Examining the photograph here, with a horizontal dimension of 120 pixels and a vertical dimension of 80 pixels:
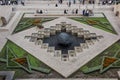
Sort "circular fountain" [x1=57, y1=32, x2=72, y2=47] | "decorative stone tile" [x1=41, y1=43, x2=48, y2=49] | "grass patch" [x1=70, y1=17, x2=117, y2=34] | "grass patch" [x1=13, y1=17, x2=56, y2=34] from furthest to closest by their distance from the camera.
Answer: "grass patch" [x1=13, y1=17, x2=56, y2=34], "grass patch" [x1=70, y1=17, x2=117, y2=34], "decorative stone tile" [x1=41, y1=43, x2=48, y2=49], "circular fountain" [x1=57, y1=32, x2=72, y2=47]

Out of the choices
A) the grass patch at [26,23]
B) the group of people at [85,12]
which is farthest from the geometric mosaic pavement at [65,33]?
the group of people at [85,12]

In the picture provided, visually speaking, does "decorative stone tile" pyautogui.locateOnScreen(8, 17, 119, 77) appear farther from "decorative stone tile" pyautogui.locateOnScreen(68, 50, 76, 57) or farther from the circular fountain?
the circular fountain

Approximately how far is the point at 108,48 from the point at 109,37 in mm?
2652

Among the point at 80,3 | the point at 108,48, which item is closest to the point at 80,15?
the point at 80,3

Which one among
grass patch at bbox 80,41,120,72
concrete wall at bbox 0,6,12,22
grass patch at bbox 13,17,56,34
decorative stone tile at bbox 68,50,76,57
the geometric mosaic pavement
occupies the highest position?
concrete wall at bbox 0,6,12,22

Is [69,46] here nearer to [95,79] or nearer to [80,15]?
[95,79]

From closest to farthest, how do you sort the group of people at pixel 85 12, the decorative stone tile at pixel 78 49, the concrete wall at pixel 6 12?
the decorative stone tile at pixel 78 49
the concrete wall at pixel 6 12
the group of people at pixel 85 12

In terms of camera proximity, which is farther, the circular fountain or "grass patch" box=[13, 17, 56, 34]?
"grass patch" box=[13, 17, 56, 34]

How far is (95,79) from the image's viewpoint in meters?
22.2

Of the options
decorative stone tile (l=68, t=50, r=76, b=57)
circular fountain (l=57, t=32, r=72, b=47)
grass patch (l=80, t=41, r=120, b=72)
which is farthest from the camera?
circular fountain (l=57, t=32, r=72, b=47)

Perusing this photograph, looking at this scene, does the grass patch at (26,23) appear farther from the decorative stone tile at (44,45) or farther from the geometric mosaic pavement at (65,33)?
the decorative stone tile at (44,45)

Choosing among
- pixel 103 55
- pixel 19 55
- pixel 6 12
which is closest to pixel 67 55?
pixel 103 55

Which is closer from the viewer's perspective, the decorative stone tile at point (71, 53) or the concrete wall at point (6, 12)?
the decorative stone tile at point (71, 53)

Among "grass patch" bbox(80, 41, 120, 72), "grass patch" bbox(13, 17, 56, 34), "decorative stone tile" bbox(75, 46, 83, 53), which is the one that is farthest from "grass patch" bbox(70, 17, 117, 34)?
"decorative stone tile" bbox(75, 46, 83, 53)
